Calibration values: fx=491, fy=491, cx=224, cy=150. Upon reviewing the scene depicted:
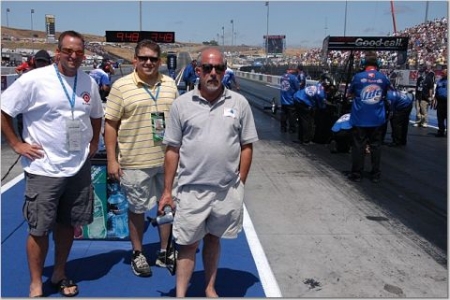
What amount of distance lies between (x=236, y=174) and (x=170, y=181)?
457mm

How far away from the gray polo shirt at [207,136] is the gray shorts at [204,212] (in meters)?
0.07

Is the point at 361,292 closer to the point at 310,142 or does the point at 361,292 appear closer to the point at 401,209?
the point at 401,209

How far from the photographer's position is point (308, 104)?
10.6 m

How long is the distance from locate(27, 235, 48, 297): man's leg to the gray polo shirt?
3.76ft

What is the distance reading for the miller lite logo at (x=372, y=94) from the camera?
7.23m

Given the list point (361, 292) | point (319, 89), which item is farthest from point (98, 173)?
point (319, 89)

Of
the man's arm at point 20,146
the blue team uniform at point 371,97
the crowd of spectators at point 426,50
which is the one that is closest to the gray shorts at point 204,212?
the man's arm at point 20,146

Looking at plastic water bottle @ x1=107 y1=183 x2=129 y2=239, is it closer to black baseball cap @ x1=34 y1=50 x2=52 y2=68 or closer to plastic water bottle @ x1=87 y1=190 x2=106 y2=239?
plastic water bottle @ x1=87 y1=190 x2=106 y2=239

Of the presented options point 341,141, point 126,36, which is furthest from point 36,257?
point 126,36

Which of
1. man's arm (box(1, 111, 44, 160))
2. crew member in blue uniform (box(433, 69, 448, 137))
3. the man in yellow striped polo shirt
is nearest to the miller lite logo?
the man in yellow striped polo shirt

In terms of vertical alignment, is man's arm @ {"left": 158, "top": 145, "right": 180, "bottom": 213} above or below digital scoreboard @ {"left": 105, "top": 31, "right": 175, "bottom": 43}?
below

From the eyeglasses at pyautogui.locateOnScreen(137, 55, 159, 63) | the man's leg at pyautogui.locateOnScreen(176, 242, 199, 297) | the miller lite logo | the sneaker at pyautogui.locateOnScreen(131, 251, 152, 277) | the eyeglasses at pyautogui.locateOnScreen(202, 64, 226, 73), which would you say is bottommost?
the sneaker at pyautogui.locateOnScreen(131, 251, 152, 277)

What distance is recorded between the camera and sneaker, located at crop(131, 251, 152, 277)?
13.5ft

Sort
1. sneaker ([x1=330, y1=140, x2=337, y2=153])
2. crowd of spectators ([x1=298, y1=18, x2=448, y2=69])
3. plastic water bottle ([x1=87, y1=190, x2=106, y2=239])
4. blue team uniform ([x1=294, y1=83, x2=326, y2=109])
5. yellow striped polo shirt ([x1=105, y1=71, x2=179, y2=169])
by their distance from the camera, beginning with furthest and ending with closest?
crowd of spectators ([x1=298, y1=18, x2=448, y2=69]) → blue team uniform ([x1=294, y1=83, x2=326, y2=109]) → sneaker ([x1=330, y1=140, x2=337, y2=153]) → plastic water bottle ([x1=87, y1=190, x2=106, y2=239]) → yellow striped polo shirt ([x1=105, y1=71, x2=179, y2=169])
